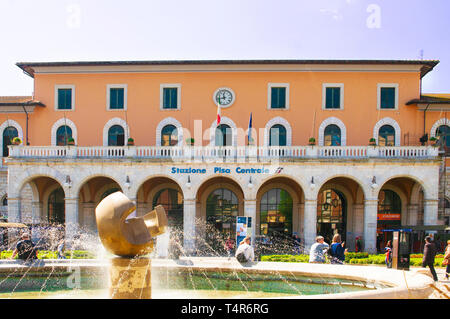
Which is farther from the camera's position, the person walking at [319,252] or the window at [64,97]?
the window at [64,97]

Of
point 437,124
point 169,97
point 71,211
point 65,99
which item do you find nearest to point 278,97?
point 169,97

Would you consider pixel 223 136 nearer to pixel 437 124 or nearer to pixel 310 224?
pixel 310 224

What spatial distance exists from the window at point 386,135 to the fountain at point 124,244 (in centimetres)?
2327

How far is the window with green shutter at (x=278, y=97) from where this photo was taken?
28203 millimetres

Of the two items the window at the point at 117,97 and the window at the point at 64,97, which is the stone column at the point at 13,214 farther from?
the window at the point at 117,97

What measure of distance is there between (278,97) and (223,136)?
4924mm

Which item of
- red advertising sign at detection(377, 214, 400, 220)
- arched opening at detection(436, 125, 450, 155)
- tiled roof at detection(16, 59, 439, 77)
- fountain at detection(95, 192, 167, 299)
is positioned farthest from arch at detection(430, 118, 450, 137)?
fountain at detection(95, 192, 167, 299)

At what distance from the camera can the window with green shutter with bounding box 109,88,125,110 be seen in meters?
28.8

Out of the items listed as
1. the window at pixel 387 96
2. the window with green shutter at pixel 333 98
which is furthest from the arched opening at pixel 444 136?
the window with green shutter at pixel 333 98

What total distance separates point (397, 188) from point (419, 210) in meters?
2.12

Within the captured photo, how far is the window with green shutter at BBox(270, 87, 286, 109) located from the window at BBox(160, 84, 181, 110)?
6.97 m

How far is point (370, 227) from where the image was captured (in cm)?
2289

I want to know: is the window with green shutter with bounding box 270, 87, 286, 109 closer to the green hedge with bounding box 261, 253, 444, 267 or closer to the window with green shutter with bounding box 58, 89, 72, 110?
the green hedge with bounding box 261, 253, 444, 267
